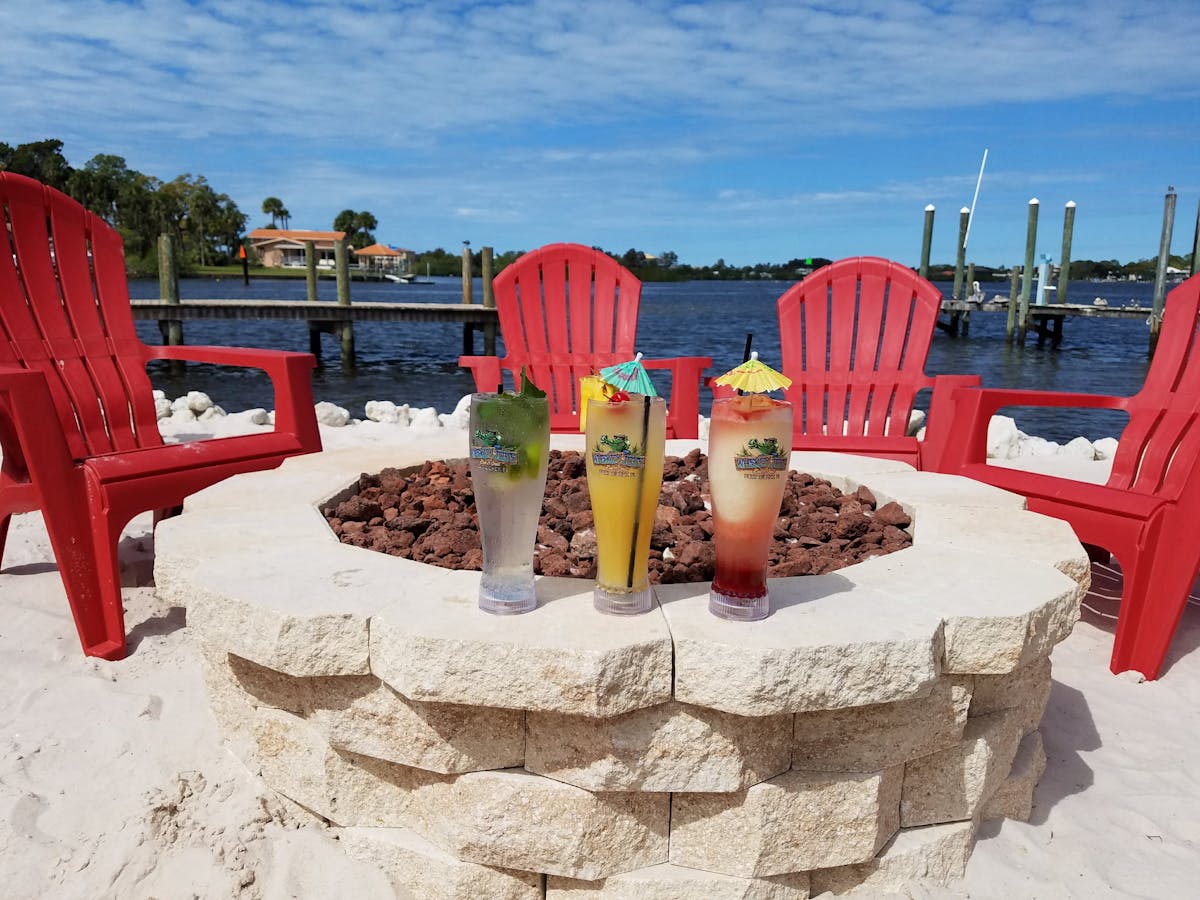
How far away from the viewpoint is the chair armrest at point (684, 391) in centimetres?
348

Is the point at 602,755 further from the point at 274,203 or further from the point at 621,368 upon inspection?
the point at 274,203

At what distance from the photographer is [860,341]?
3.90m

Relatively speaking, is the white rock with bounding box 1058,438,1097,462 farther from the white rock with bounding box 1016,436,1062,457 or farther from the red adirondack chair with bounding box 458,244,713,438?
the red adirondack chair with bounding box 458,244,713,438

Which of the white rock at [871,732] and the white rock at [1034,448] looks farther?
the white rock at [1034,448]

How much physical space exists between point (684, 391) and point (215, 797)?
92.2 inches

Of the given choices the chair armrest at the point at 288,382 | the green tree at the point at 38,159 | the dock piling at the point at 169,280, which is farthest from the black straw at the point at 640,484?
the green tree at the point at 38,159

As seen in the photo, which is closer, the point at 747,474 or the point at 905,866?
the point at 747,474

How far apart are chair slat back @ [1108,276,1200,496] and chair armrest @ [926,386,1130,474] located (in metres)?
0.14

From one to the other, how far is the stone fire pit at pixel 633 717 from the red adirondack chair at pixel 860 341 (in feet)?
7.04

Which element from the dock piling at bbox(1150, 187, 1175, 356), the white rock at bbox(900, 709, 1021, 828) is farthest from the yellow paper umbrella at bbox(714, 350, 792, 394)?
the dock piling at bbox(1150, 187, 1175, 356)

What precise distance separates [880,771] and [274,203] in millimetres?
85658

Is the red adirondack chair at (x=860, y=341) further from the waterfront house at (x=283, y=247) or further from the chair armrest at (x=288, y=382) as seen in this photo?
the waterfront house at (x=283, y=247)

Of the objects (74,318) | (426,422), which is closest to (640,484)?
(74,318)

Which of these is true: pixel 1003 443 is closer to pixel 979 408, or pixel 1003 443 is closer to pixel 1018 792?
pixel 979 408
